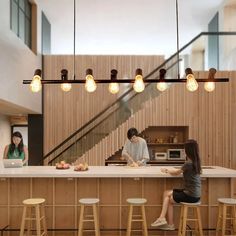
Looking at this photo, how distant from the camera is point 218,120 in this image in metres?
7.54

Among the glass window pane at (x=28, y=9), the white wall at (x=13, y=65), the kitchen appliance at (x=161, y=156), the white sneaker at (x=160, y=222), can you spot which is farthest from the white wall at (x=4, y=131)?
the white sneaker at (x=160, y=222)

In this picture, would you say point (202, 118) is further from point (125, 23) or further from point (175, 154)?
point (125, 23)

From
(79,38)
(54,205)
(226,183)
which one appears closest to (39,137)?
(79,38)

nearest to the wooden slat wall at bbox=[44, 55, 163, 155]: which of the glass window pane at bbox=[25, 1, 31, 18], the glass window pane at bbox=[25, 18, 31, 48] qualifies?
the glass window pane at bbox=[25, 18, 31, 48]

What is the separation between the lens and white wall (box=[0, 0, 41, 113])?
598 cm

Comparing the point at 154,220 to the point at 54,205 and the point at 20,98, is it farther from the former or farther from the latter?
the point at 20,98

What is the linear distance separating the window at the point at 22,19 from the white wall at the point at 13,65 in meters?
0.34

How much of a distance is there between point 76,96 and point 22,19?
265 centimetres

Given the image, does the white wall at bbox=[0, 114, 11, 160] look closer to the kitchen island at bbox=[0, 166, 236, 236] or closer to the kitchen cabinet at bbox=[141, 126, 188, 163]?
the kitchen cabinet at bbox=[141, 126, 188, 163]

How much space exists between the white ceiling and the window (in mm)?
558

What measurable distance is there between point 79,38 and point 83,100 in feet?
10.1

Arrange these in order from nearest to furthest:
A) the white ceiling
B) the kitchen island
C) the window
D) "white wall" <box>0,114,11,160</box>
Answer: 1. the kitchen island
2. the window
3. the white ceiling
4. "white wall" <box>0,114,11,160</box>

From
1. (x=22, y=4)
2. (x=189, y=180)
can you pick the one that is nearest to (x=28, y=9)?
(x=22, y=4)

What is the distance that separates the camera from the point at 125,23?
9.71 m
